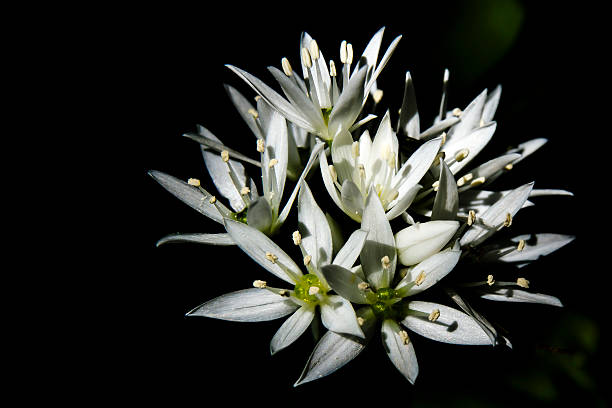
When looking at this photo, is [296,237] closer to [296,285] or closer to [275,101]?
[296,285]

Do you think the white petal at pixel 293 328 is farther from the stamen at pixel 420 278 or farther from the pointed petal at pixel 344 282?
the stamen at pixel 420 278

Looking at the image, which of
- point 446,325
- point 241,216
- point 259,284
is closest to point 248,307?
point 259,284

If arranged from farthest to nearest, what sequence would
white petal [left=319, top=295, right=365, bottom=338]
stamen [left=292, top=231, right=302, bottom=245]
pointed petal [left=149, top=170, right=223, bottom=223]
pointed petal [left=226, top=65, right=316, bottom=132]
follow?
pointed petal [left=149, top=170, right=223, bottom=223] < pointed petal [left=226, top=65, right=316, bottom=132] < stamen [left=292, top=231, right=302, bottom=245] < white petal [left=319, top=295, right=365, bottom=338]

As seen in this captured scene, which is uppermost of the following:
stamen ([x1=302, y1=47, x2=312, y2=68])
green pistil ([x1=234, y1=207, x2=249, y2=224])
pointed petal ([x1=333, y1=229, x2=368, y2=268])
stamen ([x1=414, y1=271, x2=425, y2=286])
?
stamen ([x1=302, y1=47, x2=312, y2=68])

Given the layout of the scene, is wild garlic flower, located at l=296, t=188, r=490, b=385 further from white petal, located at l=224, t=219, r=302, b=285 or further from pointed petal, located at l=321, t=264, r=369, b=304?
white petal, located at l=224, t=219, r=302, b=285

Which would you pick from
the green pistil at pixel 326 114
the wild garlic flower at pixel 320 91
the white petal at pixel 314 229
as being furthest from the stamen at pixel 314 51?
the white petal at pixel 314 229

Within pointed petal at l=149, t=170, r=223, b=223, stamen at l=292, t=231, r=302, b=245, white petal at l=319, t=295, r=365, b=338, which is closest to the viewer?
white petal at l=319, t=295, r=365, b=338

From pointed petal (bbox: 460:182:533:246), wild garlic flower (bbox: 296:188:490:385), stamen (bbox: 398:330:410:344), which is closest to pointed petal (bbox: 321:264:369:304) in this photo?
wild garlic flower (bbox: 296:188:490:385)
